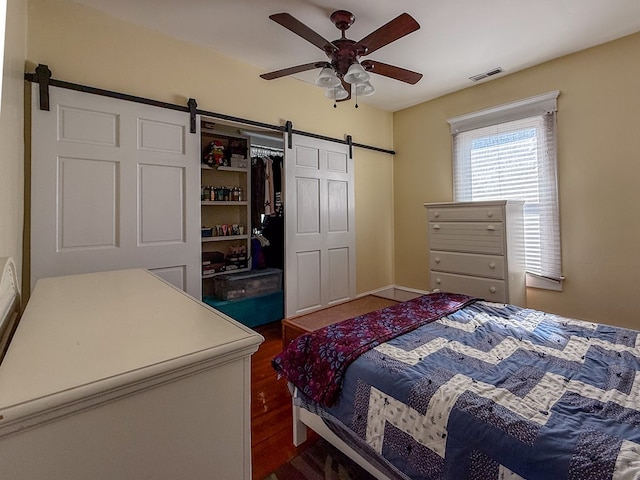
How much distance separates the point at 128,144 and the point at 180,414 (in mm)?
2223

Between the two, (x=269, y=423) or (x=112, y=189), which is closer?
(x=269, y=423)

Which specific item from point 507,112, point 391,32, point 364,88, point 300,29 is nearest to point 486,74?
point 507,112

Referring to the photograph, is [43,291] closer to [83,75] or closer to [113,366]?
[113,366]

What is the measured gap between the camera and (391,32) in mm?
1791

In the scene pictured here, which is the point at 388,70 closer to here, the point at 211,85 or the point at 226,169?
the point at 211,85

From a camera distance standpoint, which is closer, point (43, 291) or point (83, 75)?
point (43, 291)

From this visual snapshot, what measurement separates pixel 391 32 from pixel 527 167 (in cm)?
202

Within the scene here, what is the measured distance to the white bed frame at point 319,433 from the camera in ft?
4.38

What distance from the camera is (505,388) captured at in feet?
3.59

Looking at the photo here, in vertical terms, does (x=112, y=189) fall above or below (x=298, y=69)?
below

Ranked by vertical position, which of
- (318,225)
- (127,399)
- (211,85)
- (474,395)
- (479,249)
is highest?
(211,85)

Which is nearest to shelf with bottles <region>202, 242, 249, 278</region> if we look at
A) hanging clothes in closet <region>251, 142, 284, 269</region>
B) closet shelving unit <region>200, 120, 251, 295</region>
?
closet shelving unit <region>200, 120, 251, 295</region>

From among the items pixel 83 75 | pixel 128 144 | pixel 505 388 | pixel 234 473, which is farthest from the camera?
pixel 128 144

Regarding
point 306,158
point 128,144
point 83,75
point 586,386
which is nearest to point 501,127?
point 306,158
